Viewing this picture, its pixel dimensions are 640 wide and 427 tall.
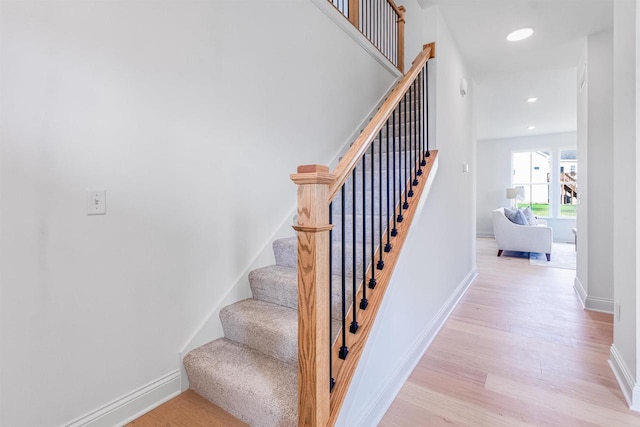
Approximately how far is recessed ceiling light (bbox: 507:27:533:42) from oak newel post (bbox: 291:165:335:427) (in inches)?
120

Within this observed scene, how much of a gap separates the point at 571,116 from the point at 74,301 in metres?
7.96

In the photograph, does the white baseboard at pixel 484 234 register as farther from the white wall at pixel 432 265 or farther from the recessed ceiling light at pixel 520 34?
the recessed ceiling light at pixel 520 34

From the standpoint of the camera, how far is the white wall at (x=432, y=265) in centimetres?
153

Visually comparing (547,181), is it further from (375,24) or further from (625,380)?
(625,380)

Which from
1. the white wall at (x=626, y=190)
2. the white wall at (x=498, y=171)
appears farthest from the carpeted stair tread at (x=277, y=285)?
the white wall at (x=498, y=171)

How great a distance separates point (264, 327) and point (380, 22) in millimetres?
3463

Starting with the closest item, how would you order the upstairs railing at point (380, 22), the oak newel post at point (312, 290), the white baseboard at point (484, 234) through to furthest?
the oak newel post at point (312, 290) → the upstairs railing at point (380, 22) → the white baseboard at point (484, 234)

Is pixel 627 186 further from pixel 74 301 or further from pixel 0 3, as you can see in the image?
pixel 0 3

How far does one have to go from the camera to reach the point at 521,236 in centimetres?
554

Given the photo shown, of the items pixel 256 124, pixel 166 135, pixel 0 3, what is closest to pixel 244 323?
pixel 166 135

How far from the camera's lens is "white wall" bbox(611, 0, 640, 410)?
5.22ft

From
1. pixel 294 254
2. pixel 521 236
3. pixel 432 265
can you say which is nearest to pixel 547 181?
pixel 521 236

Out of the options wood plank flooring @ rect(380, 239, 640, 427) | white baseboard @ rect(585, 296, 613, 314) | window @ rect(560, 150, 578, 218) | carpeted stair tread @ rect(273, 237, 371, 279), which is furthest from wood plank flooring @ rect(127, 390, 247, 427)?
window @ rect(560, 150, 578, 218)

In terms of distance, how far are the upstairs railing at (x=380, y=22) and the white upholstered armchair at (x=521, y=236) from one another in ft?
11.4
